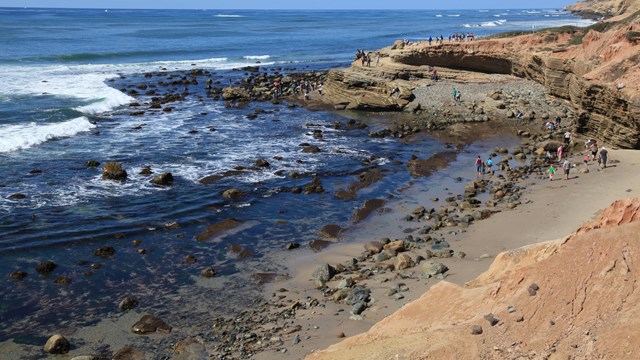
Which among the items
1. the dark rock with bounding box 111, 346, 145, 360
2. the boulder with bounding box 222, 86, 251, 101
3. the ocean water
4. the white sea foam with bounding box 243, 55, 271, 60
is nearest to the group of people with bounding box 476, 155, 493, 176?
the ocean water

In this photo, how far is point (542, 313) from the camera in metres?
10.1

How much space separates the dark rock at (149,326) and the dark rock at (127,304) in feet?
3.38

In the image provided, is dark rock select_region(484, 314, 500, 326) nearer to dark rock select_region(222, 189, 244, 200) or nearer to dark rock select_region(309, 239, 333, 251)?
dark rock select_region(309, 239, 333, 251)

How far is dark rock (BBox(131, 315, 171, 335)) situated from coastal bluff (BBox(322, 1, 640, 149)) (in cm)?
2203

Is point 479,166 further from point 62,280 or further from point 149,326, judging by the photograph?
point 62,280

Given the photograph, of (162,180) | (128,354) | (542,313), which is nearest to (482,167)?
(162,180)

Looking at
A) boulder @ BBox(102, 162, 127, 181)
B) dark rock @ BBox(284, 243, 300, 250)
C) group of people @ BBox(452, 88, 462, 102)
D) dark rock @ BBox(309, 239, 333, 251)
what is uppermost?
group of people @ BBox(452, 88, 462, 102)

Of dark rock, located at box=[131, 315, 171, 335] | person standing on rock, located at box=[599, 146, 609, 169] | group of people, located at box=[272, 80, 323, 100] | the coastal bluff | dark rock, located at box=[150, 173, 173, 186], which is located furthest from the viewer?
group of people, located at box=[272, 80, 323, 100]

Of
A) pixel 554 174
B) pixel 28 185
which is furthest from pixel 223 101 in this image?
pixel 554 174

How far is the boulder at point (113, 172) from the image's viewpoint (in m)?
28.5

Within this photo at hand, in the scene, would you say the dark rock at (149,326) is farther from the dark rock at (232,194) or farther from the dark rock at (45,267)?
the dark rock at (232,194)

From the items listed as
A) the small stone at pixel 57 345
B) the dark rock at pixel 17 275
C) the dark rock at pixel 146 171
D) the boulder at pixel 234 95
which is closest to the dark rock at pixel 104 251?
the dark rock at pixel 17 275

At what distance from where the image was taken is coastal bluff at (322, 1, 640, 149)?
2897 cm

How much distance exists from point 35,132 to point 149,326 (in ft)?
82.9
